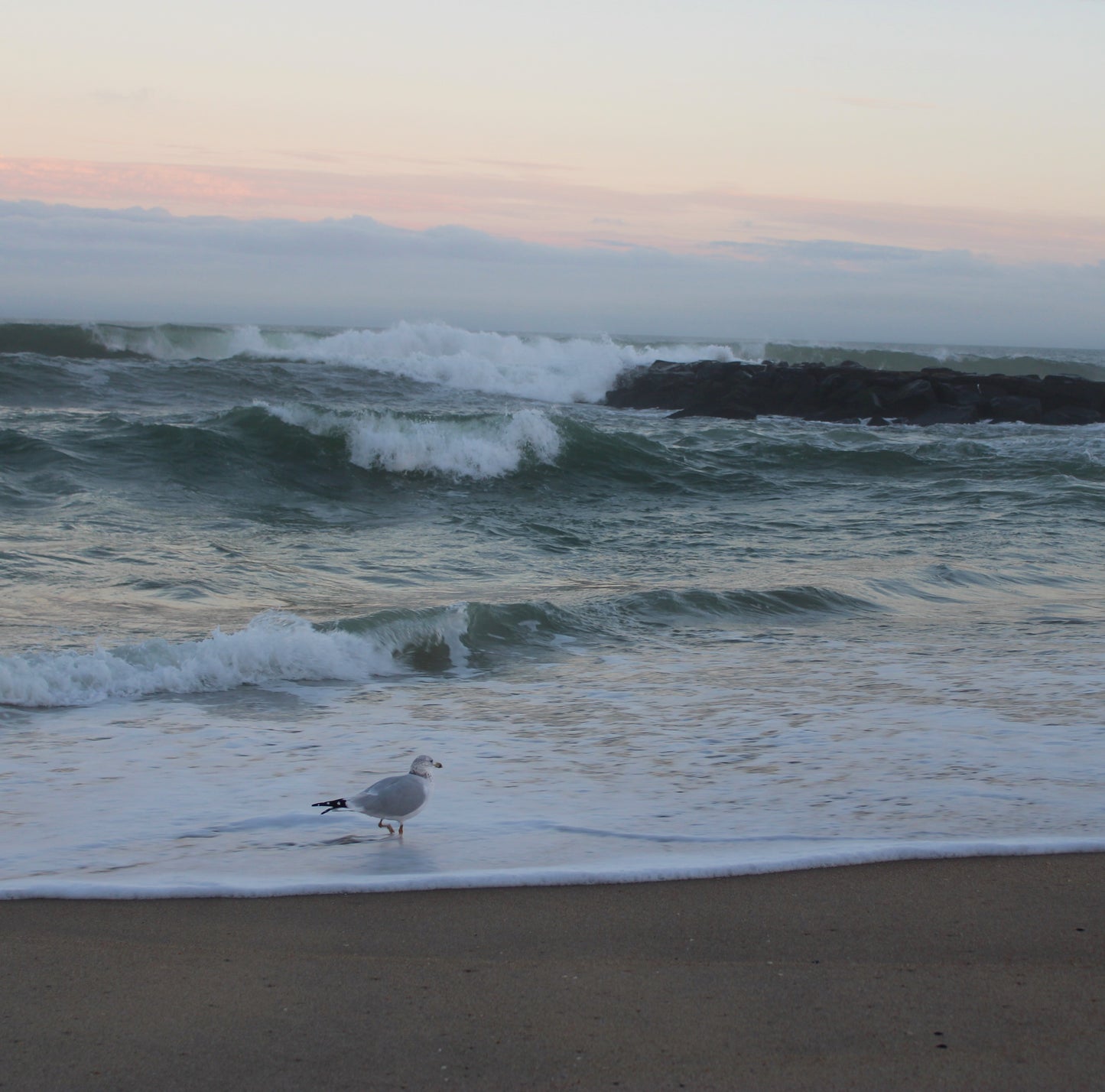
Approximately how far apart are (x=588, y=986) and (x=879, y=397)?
26049mm

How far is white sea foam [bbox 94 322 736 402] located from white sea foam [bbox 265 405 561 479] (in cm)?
1423

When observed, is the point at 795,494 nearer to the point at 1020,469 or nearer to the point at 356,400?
the point at 1020,469

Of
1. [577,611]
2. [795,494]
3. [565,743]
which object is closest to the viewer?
[565,743]

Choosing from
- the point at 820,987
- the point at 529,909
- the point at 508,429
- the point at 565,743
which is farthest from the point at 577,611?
the point at 508,429

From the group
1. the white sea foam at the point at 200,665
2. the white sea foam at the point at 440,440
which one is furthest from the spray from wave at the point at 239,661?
the white sea foam at the point at 440,440

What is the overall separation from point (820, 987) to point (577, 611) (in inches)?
202

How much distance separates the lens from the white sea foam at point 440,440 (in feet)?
52.0

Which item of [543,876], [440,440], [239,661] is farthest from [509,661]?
[440,440]

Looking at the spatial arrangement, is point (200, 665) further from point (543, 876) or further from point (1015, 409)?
point (1015, 409)

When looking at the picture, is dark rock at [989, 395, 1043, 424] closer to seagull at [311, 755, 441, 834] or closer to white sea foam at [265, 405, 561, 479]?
white sea foam at [265, 405, 561, 479]

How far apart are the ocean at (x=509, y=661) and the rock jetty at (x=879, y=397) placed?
10.2 metres

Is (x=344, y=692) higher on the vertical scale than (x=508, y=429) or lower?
lower

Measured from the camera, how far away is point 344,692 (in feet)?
19.7

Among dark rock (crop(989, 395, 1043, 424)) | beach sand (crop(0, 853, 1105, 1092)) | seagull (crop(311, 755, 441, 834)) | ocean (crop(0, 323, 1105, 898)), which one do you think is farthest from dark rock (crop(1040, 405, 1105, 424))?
seagull (crop(311, 755, 441, 834))
